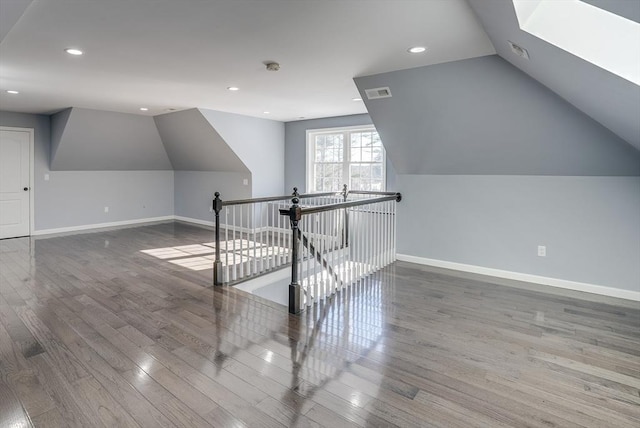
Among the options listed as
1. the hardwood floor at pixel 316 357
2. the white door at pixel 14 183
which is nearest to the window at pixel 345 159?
the hardwood floor at pixel 316 357

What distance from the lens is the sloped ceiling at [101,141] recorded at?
22.1 feet

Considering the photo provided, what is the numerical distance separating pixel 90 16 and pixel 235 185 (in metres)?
5.36

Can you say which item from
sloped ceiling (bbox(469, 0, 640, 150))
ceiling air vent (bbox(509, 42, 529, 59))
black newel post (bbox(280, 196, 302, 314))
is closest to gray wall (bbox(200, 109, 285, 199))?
black newel post (bbox(280, 196, 302, 314))

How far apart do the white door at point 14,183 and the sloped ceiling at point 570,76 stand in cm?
804

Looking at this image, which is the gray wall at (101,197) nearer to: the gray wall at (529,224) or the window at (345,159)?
the window at (345,159)

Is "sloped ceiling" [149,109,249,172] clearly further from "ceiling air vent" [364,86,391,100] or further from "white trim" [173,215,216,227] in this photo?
"ceiling air vent" [364,86,391,100]

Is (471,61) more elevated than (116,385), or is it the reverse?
(471,61)

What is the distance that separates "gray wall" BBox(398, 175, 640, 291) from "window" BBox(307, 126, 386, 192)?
1410 mm

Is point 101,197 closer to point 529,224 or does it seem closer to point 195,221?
point 195,221

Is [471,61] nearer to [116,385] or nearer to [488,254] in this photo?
[488,254]

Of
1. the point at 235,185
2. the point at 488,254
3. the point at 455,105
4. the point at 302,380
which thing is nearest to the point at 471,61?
the point at 455,105

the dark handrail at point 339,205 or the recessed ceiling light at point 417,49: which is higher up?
the recessed ceiling light at point 417,49

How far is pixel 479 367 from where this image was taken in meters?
2.47

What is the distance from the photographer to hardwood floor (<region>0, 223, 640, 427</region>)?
6.54 ft
